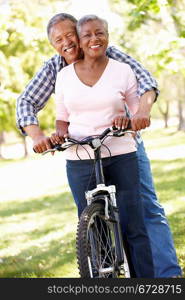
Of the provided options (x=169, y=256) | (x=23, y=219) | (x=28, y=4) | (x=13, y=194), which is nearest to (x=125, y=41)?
(x=28, y=4)

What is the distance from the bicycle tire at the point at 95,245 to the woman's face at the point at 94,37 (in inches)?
32.6

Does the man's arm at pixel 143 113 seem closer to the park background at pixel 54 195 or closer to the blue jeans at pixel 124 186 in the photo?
the blue jeans at pixel 124 186

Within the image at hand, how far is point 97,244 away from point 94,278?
0.77ft

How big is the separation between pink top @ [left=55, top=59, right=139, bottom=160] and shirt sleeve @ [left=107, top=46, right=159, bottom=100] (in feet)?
0.17

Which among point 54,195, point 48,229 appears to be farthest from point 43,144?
point 54,195

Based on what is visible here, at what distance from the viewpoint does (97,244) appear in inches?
127

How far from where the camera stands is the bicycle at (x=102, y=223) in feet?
10.3

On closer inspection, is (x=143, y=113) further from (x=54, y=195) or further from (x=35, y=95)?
(x=54, y=195)

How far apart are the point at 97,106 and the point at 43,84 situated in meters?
0.58

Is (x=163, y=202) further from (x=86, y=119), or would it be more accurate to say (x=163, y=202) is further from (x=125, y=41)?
(x=125, y=41)

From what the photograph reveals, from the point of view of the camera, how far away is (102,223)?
3.34 m

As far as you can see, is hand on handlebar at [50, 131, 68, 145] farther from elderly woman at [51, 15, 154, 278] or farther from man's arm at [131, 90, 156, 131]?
man's arm at [131, 90, 156, 131]

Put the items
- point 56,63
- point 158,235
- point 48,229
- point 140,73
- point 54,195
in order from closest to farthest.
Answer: point 140,73 → point 56,63 → point 158,235 → point 48,229 → point 54,195

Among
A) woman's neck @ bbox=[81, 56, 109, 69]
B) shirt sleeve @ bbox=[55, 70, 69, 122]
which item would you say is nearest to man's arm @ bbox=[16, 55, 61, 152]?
shirt sleeve @ bbox=[55, 70, 69, 122]
